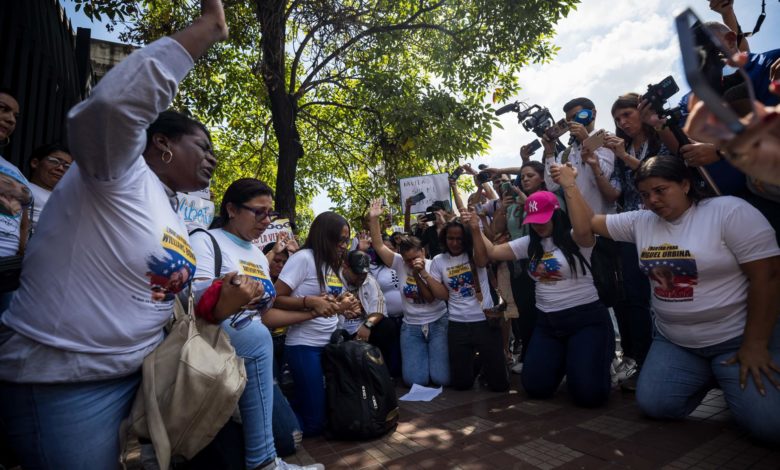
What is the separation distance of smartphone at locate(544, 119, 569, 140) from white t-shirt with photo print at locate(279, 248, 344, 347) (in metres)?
2.75

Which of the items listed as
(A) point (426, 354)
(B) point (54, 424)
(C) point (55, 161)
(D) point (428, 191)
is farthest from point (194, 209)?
(B) point (54, 424)

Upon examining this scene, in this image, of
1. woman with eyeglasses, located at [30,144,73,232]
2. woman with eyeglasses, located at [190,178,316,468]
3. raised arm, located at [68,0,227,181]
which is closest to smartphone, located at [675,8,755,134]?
raised arm, located at [68,0,227,181]

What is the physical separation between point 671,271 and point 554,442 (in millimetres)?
1435

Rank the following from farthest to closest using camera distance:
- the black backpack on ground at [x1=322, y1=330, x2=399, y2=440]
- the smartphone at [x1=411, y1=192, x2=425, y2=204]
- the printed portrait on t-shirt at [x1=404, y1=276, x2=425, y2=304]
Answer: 1. the smartphone at [x1=411, y1=192, x2=425, y2=204]
2. the printed portrait on t-shirt at [x1=404, y1=276, x2=425, y2=304]
3. the black backpack on ground at [x1=322, y1=330, x2=399, y2=440]

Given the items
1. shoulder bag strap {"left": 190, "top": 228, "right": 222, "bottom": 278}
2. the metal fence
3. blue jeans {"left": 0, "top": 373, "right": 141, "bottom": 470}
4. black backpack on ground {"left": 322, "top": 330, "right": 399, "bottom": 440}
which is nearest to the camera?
blue jeans {"left": 0, "top": 373, "right": 141, "bottom": 470}

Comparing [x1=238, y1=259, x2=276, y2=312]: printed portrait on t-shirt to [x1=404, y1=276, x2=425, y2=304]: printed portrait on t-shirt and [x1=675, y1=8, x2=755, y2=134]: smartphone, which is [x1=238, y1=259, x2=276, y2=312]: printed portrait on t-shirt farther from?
[x1=404, y1=276, x2=425, y2=304]: printed portrait on t-shirt

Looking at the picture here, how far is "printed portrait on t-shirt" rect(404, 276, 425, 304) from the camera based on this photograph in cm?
506

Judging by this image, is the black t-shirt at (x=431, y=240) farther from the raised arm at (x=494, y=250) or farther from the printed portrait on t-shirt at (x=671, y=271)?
the printed portrait on t-shirt at (x=671, y=271)

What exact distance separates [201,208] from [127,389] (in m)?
3.97

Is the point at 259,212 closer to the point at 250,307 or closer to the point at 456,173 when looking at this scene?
the point at 250,307

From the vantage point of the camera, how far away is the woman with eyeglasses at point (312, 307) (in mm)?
3416

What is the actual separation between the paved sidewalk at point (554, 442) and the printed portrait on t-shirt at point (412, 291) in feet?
5.17

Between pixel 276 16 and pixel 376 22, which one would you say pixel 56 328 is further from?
pixel 376 22

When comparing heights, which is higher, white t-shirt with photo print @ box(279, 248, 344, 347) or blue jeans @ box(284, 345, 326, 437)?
A: white t-shirt with photo print @ box(279, 248, 344, 347)
